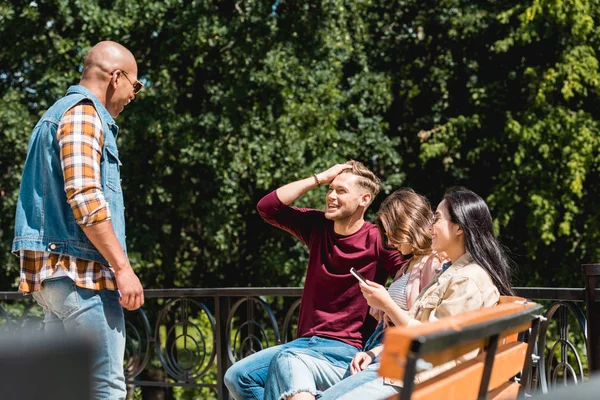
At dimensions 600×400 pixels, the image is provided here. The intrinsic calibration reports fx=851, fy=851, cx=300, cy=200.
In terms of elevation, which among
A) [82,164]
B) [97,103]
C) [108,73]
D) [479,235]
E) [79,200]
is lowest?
[479,235]

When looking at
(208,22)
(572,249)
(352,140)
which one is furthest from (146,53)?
(572,249)

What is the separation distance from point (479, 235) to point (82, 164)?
1.43 metres

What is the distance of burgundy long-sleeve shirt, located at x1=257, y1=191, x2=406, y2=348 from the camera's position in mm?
3641

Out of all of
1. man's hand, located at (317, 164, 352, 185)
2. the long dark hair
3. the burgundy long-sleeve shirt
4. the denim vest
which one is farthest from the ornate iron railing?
man's hand, located at (317, 164, 352, 185)

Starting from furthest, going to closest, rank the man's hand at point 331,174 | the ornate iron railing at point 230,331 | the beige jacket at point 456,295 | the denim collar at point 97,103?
the man's hand at point 331,174 → the ornate iron railing at point 230,331 → the denim collar at point 97,103 → the beige jacket at point 456,295

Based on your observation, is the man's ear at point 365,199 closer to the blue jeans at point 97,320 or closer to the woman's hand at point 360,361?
the woman's hand at point 360,361

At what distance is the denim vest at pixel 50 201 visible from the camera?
2.92 m

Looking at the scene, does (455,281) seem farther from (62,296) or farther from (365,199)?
(62,296)

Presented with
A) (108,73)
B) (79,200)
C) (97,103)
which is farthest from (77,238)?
(108,73)

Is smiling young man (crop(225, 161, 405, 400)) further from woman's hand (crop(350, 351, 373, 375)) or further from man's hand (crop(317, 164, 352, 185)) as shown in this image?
woman's hand (crop(350, 351, 373, 375))

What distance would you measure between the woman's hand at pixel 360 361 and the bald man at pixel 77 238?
35.7 inches

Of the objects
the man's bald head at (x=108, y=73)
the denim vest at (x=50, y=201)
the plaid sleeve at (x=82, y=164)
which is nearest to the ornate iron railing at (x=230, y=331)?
the denim vest at (x=50, y=201)

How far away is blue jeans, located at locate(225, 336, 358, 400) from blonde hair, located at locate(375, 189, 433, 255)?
0.51m

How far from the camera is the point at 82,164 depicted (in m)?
2.89
